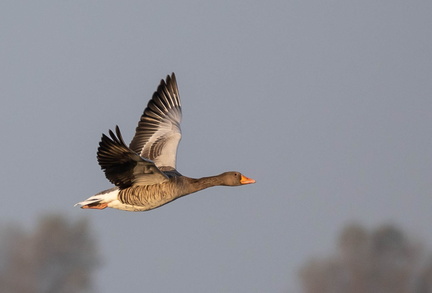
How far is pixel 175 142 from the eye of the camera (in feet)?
43.2

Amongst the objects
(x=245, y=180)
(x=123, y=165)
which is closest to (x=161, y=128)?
(x=245, y=180)

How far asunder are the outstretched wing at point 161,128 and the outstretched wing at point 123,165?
1163 mm

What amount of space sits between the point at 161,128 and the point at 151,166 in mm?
2696

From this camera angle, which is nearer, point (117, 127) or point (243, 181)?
point (117, 127)

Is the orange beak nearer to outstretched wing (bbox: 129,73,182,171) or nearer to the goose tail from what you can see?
outstretched wing (bbox: 129,73,182,171)

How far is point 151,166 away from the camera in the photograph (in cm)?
1095

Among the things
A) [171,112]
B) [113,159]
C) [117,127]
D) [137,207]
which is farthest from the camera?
[171,112]

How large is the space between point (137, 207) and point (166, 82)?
3.38m

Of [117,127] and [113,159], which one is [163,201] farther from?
[117,127]

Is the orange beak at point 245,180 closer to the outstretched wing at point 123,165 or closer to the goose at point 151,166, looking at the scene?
the goose at point 151,166

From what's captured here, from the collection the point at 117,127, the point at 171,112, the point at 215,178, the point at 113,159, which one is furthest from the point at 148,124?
the point at 117,127

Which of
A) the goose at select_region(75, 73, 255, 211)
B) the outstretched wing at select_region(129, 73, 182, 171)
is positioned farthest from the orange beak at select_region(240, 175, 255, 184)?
the outstretched wing at select_region(129, 73, 182, 171)

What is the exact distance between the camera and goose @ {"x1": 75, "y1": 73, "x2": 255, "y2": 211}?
35.3ft

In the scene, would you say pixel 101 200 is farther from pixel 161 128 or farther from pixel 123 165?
pixel 161 128
